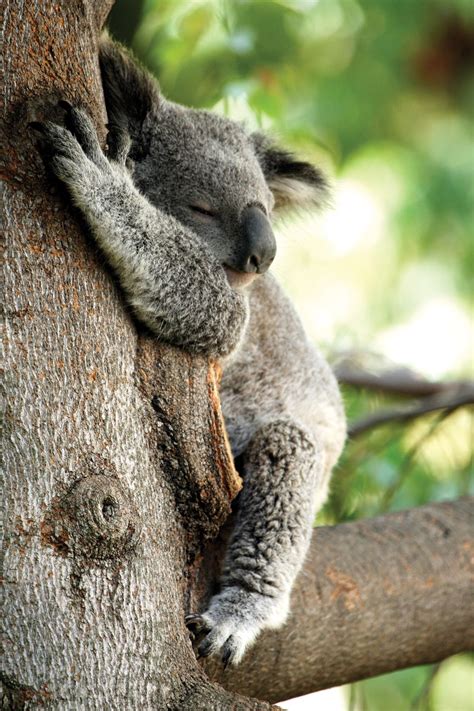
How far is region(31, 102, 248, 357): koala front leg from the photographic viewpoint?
2.55 metres

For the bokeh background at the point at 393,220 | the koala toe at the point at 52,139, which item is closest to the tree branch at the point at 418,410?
the bokeh background at the point at 393,220

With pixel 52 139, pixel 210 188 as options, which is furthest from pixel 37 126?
pixel 210 188

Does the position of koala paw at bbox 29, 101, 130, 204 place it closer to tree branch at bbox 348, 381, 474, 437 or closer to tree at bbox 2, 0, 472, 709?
tree at bbox 2, 0, 472, 709

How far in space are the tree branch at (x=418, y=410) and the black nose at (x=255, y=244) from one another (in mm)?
2273

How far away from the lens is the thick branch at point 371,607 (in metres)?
3.48

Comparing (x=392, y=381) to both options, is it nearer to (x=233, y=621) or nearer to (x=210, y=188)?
(x=210, y=188)

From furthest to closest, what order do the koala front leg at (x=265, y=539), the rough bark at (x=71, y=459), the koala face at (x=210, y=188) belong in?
the koala face at (x=210, y=188), the koala front leg at (x=265, y=539), the rough bark at (x=71, y=459)

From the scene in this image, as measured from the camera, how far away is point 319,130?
31.1 ft

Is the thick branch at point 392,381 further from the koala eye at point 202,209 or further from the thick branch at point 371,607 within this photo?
the koala eye at point 202,209

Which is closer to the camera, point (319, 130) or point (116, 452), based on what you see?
point (116, 452)

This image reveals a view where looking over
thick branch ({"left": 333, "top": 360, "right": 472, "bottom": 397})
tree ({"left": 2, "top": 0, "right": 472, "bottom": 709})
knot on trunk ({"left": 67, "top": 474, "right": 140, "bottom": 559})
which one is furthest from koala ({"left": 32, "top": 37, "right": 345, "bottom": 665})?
thick branch ({"left": 333, "top": 360, "right": 472, "bottom": 397})

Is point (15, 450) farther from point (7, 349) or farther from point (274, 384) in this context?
point (274, 384)

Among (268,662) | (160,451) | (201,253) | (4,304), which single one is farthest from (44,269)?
(268,662)

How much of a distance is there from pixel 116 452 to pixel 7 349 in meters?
0.40
